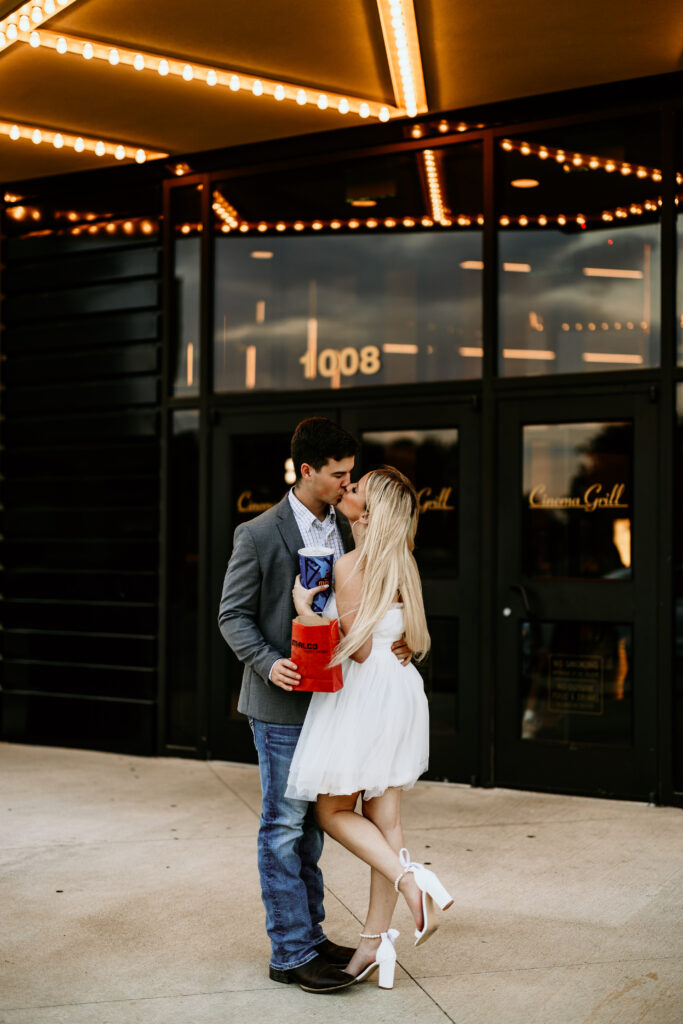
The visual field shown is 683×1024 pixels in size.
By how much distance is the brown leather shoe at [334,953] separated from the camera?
3744mm

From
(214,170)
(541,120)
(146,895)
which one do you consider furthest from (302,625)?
(214,170)

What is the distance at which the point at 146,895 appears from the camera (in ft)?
15.0

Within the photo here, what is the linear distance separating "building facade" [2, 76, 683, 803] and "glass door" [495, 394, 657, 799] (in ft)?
0.04

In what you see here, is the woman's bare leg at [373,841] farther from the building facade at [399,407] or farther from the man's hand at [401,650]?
the building facade at [399,407]

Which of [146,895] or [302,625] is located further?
[146,895]

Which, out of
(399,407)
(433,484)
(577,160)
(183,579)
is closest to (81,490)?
(183,579)

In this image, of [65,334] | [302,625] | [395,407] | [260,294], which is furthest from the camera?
[65,334]

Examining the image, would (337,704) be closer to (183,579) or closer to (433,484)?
(433,484)

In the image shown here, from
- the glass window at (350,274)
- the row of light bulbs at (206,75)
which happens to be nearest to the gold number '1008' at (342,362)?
the glass window at (350,274)

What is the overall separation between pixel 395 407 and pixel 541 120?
1.89 m

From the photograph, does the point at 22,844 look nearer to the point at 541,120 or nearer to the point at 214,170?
the point at 214,170

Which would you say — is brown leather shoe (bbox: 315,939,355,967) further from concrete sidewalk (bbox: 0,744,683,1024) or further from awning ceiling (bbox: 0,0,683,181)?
awning ceiling (bbox: 0,0,683,181)

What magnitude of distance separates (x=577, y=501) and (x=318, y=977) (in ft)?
11.6

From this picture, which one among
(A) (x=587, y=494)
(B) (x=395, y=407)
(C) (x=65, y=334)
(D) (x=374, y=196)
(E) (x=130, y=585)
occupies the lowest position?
(E) (x=130, y=585)
